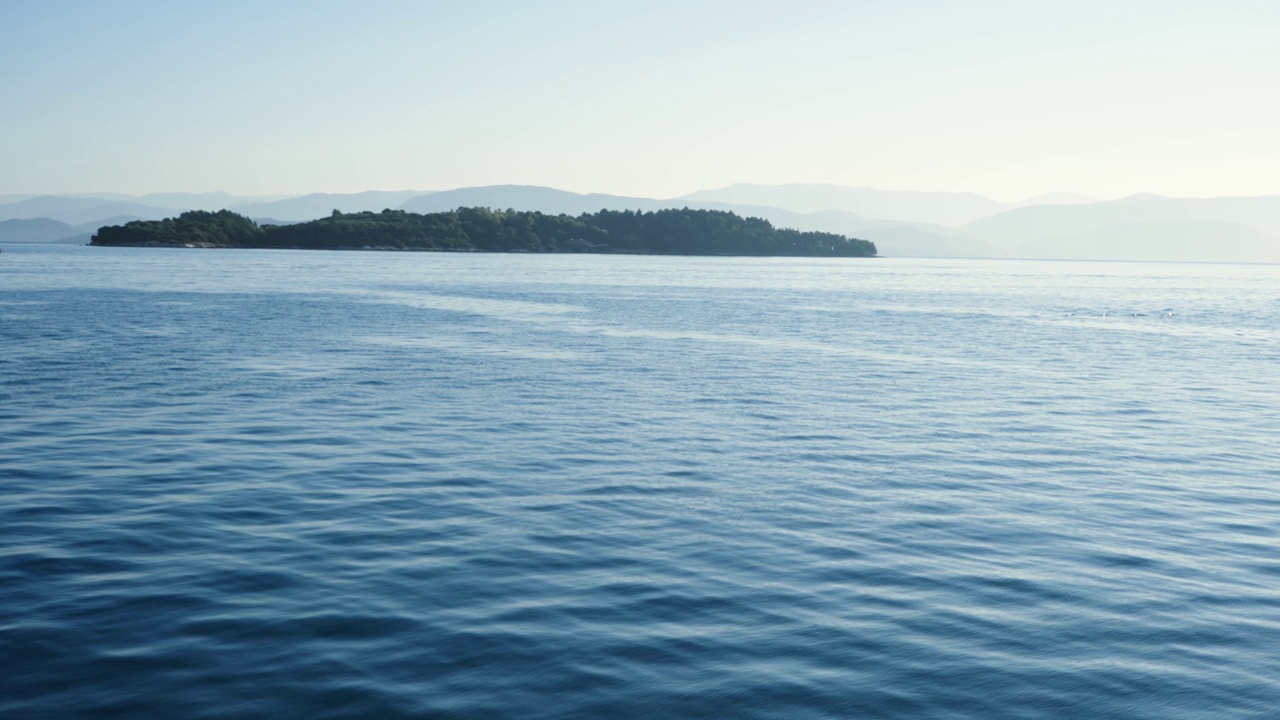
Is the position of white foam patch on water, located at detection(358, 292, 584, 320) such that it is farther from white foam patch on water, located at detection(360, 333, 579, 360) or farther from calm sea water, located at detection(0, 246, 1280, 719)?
calm sea water, located at detection(0, 246, 1280, 719)

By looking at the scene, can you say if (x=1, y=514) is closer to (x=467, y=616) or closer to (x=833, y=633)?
(x=467, y=616)

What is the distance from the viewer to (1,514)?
53.6 ft

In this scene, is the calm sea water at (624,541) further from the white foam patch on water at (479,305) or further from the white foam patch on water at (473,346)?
the white foam patch on water at (479,305)

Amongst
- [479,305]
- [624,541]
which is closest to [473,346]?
[479,305]

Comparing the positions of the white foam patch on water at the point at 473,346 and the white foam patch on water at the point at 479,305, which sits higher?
the white foam patch on water at the point at 479,305

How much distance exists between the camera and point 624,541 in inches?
611

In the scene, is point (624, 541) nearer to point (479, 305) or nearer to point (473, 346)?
point (473, 346)

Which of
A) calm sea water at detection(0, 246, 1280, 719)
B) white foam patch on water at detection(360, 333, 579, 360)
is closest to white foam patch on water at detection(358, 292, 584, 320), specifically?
white foam patch on water at detection(360, 333, 579, 360)

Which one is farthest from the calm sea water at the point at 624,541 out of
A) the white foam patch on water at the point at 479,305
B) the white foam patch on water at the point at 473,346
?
the white foam patch on water at the point at 479,305

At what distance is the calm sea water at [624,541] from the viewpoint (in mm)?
10594

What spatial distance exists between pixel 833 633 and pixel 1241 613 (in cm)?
507

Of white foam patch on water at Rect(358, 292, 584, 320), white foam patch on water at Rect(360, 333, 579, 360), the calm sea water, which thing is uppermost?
white foam patch on water at Rect(358, 292, 584, 320)

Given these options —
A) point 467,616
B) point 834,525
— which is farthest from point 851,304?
point 467,616

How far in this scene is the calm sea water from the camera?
10.6 m
